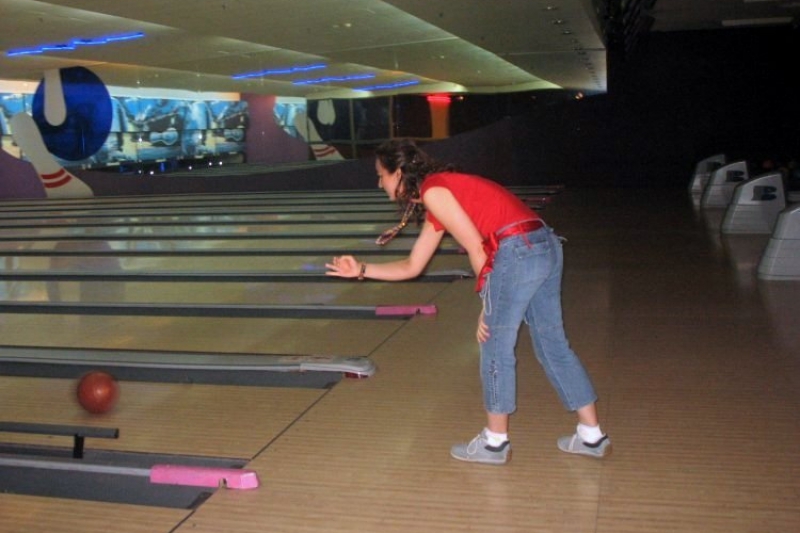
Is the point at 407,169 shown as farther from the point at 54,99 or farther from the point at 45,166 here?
the point at 54,99

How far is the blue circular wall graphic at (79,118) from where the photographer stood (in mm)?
13758

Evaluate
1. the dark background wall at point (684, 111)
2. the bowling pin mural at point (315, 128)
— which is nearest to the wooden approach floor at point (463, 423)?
the dark background wall at point (684, 111)

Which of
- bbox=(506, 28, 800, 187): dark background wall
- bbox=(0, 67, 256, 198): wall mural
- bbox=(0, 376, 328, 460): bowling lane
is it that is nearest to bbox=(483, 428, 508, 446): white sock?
bbox=(0, 376, 328, 460): bowling lane

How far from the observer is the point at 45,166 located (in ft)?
44.9

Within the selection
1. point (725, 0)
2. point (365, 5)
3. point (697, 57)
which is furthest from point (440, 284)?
point (697, 57)

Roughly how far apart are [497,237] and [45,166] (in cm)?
1308

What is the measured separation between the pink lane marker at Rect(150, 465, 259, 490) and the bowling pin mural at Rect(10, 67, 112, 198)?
12.4m

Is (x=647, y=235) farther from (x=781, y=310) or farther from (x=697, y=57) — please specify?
(x=697, y=57)

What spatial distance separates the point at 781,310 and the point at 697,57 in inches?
351

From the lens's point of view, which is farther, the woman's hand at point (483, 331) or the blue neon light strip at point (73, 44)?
the blue neon light strip at point (73, 44)

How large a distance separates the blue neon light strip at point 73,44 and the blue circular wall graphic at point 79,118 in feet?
6.34

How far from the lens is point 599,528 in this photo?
1945 mm

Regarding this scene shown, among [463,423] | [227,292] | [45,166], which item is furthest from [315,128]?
[463,423]

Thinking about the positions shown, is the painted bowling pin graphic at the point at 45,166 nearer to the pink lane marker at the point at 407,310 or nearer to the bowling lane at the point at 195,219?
the bowling lane at the point at 195,219
